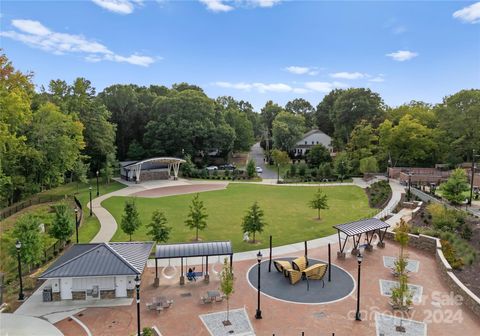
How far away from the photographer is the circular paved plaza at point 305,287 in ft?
57.5

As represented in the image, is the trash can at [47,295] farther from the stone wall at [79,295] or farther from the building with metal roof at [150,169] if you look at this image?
the building with metal roof at [150,169]

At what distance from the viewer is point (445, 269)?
63.4 feet

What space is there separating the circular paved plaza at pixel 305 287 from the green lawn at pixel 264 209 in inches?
185

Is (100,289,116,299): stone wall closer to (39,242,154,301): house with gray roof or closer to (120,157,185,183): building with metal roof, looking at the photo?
(39,242,154,301): house with gray roof

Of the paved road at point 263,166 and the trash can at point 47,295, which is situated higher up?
the paved road at point 263,166

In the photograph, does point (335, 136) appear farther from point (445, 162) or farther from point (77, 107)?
point (77, 107)

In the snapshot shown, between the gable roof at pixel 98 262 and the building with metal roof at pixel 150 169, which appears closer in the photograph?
the gable roof at pixel 98 262

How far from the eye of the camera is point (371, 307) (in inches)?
652

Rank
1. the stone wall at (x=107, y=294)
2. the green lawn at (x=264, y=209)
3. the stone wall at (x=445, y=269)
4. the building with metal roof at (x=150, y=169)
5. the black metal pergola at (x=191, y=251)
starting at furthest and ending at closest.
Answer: the building with metal roof at (x=150, y=169) → the green lawn at (x=264, y=209) → the black metal pergola at (x=191, y=251) → the stone wall at (x=107, y=294) → the stone wall at (x=445, y=269)

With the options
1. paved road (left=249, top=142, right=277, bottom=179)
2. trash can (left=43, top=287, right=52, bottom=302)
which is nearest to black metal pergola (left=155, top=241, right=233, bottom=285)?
trash can (left=43, top=287, right=52, bottom=302)

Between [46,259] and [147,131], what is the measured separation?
49.4 metres

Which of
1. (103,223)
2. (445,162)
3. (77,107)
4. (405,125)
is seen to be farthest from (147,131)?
(445,162)

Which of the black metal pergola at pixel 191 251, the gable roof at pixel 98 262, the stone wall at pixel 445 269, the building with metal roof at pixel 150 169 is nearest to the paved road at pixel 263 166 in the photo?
the building with metal roof at pixel 150 169

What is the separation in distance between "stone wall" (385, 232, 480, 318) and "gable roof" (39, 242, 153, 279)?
1533 centimetres
